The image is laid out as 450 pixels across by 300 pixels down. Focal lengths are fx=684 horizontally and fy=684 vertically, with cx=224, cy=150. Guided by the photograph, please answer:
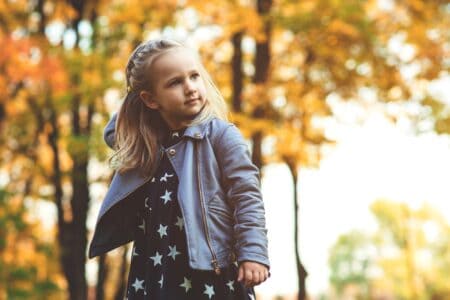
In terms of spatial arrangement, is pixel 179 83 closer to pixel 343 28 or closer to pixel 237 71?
pixel 343 28

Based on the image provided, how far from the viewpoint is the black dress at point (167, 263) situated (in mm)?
2541

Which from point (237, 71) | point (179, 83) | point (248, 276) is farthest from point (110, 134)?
point (237, 71)

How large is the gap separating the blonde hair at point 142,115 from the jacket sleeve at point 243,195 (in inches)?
7.0

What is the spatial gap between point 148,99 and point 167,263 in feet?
2.27

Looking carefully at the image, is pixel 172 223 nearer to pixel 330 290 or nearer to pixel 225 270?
pixel 225 270

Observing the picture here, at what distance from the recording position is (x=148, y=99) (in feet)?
9.27

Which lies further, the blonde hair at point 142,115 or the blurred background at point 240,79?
the blurred background at point 240,79

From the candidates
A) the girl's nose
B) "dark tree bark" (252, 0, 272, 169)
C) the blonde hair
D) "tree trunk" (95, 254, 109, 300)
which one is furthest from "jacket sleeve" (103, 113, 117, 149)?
"tree trunk" (95, 254, 109, 300)

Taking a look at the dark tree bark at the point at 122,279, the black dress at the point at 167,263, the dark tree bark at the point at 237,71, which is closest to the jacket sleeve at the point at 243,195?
the black dress at the point at 167,263

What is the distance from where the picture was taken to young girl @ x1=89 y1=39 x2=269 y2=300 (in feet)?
8.14

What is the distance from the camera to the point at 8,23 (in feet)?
36.4

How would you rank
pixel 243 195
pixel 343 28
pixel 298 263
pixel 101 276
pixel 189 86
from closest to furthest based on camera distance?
pixel 243 195
pixel 189 86
pixel 343 28
pixel 298 263
pixel 101 276

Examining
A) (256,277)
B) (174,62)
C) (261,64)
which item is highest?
(261,64)

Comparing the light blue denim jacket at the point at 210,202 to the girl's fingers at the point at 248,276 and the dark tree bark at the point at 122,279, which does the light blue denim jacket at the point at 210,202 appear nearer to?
the girl's fingers at the point at 248,276
